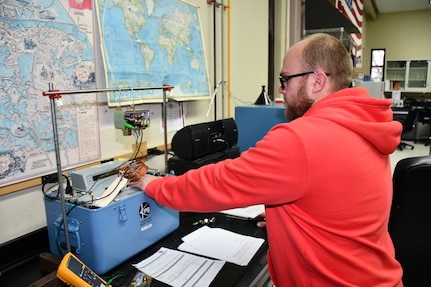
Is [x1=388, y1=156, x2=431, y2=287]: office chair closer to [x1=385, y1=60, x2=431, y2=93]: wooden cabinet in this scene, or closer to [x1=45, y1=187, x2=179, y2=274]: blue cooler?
[x1=45, y1=187, x2=179, y2=274]: blue cooler

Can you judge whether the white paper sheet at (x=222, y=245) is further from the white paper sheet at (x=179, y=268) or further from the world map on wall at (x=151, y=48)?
the world map on wall at (x=151, y=48)

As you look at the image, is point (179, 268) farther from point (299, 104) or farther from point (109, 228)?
point (299, 104)

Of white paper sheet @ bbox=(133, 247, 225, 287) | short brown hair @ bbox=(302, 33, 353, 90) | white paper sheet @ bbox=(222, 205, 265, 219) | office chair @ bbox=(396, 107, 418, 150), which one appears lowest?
office chair @ bbox=(396, 107, 418, 150)

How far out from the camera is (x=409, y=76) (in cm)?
850

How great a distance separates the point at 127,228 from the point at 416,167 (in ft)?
3.68

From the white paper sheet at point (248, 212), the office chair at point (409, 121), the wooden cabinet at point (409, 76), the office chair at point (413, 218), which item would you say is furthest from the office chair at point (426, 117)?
the white paper sheet at point (248, 212)

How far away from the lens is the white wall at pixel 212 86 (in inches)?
49.9

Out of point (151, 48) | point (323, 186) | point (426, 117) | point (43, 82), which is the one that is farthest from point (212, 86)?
point (426, 117)

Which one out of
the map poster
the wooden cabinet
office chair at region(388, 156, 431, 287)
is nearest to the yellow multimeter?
the map poster

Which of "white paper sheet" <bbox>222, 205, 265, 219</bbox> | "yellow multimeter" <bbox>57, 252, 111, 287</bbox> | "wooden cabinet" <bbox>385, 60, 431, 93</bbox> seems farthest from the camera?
"wooden cabinet" <bbox>385, 60, 431, 93</bbox>

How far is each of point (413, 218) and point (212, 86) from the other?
61.3 inches

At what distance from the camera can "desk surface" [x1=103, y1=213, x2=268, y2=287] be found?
1036 mm

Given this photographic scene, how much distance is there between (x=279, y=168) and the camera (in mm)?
862

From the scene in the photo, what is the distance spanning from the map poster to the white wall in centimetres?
9
